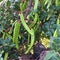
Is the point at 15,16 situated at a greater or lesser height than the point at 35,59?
Answer: greater

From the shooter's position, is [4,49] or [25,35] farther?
[25,35]

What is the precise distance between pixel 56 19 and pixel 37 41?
0.26 meters

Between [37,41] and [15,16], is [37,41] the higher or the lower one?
the lower one

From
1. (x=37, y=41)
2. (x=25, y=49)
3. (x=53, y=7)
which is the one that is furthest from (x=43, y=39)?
(x=53, y=7)

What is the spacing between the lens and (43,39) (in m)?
1.83

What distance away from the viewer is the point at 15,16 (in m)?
1.80

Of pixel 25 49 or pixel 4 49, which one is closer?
pixel 4 49

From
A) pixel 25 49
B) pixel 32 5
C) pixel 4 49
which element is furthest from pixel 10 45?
pixel 32 5

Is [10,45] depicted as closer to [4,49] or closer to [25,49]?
[4,49]

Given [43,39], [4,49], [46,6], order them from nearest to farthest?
1. [4,49]
2. [46,6]
3. [43,39]

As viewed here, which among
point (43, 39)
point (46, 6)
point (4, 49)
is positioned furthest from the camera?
point (43, 39)

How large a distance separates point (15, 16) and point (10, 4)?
0.10m

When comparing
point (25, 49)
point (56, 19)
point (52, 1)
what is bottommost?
point (25, 49)

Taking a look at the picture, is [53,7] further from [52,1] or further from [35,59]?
[35,59]
